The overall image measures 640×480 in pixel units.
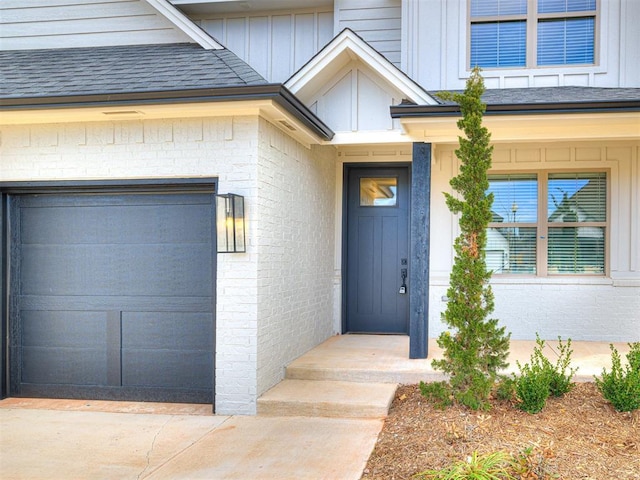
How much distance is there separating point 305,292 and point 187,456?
3130mm

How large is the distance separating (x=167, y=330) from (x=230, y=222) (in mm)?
1471

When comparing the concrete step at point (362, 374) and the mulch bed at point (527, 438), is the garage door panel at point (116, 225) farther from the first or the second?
the mulch bed at point (527, 438)

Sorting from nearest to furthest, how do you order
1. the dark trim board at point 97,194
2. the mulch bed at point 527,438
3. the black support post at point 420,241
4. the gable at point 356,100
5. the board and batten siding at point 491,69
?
the mulch bed at point 527,438 → the dark trim board at point 97,194 → the black support post at point 420,241 → the gable at point 356,100 → the board and batten siding at point 491,69

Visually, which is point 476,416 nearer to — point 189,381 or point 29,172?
point 189,381

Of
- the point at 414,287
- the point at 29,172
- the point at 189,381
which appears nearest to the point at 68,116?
the point at 29,172

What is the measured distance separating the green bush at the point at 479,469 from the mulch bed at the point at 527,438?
126mm

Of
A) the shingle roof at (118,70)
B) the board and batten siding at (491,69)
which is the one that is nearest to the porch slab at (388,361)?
the shingle roof at (118,70)

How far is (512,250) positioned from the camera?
853cm

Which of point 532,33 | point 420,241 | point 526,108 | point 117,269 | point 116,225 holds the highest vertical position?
point 532,33

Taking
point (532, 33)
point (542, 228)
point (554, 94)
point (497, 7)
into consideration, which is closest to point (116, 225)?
point (554, 94)

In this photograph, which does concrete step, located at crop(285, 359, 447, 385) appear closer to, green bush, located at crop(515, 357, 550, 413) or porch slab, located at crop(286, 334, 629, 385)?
porch slab, located at crop(286, 334, 629, 385)

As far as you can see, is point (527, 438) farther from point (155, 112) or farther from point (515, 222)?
point (515, 222)

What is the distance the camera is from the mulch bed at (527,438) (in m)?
4.13

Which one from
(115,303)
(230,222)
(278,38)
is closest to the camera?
(230,222)
